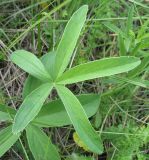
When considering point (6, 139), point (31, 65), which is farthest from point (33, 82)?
point (6, 139)

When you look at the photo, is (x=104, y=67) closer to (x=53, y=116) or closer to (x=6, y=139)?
(x=53, y=116)

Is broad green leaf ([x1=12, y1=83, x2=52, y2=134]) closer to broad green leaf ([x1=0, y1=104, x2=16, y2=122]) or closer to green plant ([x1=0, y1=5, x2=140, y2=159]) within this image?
green plant ([x1=0, y1=5, x2=140, y2=159])

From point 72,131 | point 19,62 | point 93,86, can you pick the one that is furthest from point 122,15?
point 19,62

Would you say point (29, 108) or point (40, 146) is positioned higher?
point (29, 108)

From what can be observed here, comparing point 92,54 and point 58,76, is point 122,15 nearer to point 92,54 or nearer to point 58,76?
point 92,54

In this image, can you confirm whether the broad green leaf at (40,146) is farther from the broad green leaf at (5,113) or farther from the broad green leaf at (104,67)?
the broad green leaf at (104,67)

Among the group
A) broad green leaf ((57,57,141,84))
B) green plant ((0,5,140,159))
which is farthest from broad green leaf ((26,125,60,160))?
broad green leaf ((57,57,141,84))

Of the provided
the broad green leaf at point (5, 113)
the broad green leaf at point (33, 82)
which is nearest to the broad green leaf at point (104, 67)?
the broad green leaf at point (33, 82)

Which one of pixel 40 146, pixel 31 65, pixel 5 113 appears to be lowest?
pixel 40 146
